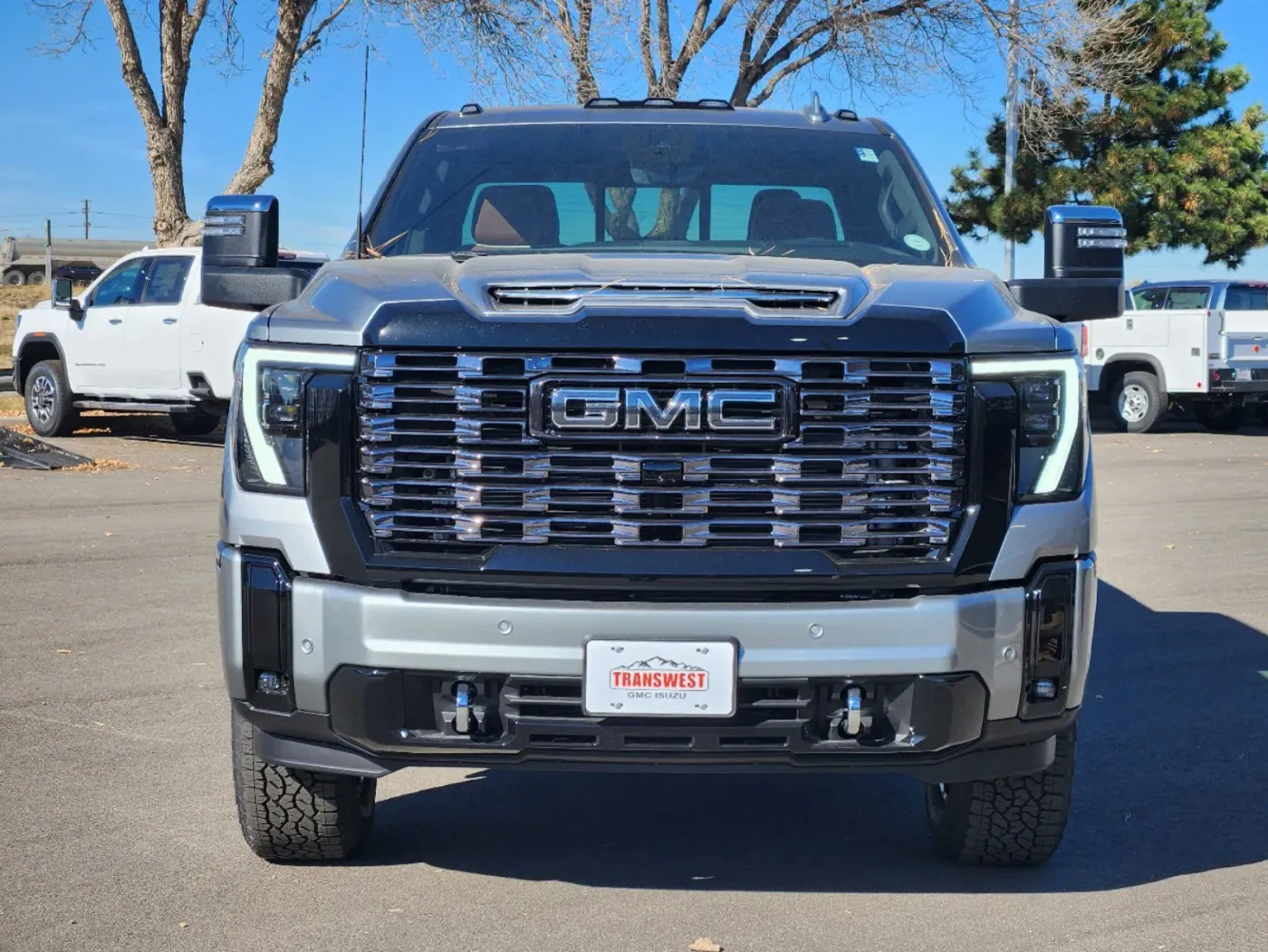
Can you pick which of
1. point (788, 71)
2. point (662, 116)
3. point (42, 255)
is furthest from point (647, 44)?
point (42, 255)

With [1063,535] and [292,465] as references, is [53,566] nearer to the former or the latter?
[292,465]

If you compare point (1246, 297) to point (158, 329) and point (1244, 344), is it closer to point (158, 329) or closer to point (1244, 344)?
point (1244, 344)

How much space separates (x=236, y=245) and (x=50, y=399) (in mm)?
14215

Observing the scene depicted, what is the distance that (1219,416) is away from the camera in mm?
23375

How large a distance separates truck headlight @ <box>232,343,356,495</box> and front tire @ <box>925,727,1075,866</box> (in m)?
1.91

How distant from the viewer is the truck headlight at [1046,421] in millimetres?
3969

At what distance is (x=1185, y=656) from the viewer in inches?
300

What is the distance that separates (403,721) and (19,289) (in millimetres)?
56968

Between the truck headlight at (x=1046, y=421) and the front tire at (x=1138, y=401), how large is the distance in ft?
60.7

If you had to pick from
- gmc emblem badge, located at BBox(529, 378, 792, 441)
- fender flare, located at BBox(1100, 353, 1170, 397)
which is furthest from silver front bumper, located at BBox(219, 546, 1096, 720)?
fender flare, located at BBox(1100, 353, 1170, 397)

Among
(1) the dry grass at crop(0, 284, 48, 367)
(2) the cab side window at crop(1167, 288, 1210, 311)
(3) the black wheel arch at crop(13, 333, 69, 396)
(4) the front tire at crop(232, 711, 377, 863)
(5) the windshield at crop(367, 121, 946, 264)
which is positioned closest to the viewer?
(4) the front tire at crop(232, 711, 377, 863)

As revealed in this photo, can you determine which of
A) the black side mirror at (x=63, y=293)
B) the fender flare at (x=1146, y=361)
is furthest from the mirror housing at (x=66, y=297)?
the fender flare at (x=1146, y=361)

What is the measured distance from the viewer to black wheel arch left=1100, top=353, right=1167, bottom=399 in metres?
21.5

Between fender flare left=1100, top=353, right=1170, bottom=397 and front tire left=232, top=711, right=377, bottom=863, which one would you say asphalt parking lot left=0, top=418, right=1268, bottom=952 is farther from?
fender flare left=1100, top=353, right=1170, bottom=397
